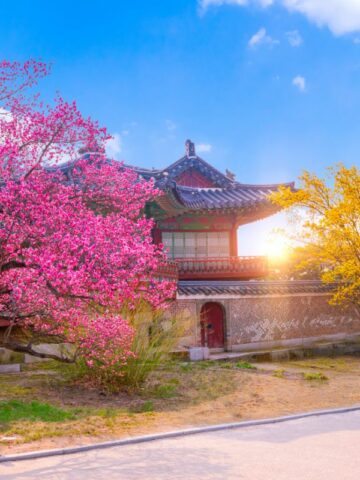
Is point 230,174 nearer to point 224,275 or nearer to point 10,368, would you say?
point 224,275

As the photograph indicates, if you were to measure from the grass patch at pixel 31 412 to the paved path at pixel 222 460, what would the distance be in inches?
84.7

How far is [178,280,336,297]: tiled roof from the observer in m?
20.2

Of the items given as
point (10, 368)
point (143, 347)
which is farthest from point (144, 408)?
point (10, 368)

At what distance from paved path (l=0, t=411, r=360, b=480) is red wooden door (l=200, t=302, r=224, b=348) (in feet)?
40.4

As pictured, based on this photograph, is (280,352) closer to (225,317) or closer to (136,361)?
(225,317)

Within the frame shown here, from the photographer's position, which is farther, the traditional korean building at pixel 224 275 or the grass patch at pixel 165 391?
the traditional korean building at pixel 224 275

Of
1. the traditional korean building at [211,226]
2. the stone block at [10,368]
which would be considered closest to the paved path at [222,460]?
the stone block at [10,368]

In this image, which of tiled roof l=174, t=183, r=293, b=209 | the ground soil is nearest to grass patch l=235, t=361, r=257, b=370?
the ground soil

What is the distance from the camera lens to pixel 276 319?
21750mm

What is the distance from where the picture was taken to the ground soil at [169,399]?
7832mm

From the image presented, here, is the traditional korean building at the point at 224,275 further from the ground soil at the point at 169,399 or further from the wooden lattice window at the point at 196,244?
the ground soil at the point at 169,399

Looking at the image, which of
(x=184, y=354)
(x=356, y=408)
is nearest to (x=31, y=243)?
(x=356, y=408)

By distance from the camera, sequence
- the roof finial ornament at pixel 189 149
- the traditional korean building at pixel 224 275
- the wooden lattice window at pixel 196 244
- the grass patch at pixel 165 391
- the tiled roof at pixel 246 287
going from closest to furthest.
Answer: the grass patch at pixel 165 391 → the tiled roof at pixel 246 287 → the traditional korean building at pixel 224 275 → the wooden lattice window at pixel 196 244 → the roof finial ornament at pixel 189 149

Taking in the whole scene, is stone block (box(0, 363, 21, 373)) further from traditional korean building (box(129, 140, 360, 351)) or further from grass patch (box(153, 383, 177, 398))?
traditional korean building (box(129, 140, 360, 351))
